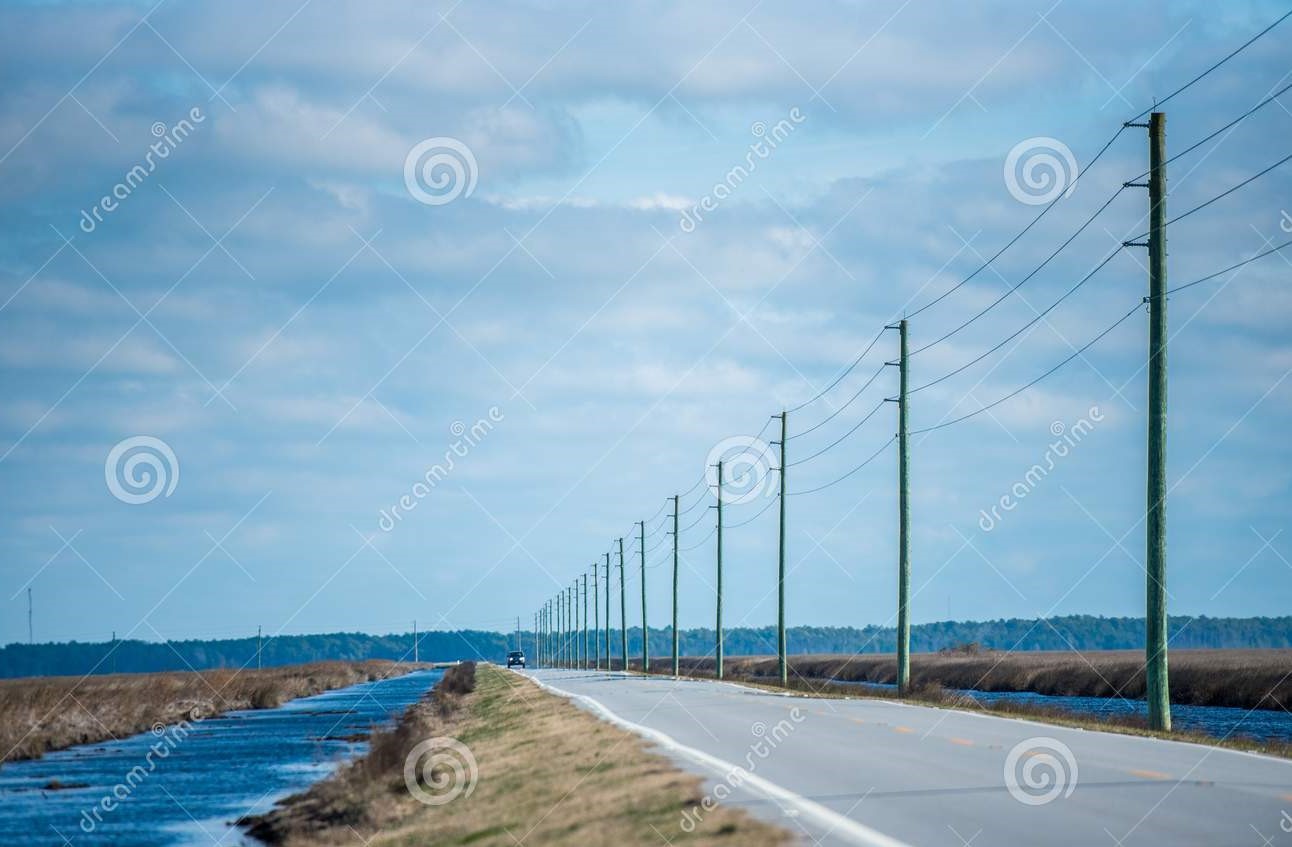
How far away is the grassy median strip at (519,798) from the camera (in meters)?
12.3

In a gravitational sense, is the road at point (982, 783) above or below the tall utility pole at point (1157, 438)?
below

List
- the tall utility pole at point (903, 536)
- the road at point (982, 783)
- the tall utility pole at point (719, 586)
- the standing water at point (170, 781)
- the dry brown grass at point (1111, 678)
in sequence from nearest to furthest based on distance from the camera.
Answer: the road at point (982, 783)
the standing water at point (170, 781)
the tall utility pole at point (903, 536)
the dry brown grass at point (1111, 678)
the tall utility pole at point (719, 586)

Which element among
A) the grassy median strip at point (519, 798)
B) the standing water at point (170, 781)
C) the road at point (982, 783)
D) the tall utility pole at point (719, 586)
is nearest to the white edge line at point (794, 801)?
the road at point (982, 783)

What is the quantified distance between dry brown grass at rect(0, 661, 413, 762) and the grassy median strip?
1576cm

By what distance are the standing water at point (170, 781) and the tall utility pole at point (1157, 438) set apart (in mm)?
15149

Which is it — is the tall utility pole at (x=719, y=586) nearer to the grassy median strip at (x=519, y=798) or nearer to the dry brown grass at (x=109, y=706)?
the dry brown grass at (x=109, y=706)

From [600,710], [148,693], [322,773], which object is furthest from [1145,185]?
[148,693]

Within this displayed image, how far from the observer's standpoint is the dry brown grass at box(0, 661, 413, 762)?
135 feet

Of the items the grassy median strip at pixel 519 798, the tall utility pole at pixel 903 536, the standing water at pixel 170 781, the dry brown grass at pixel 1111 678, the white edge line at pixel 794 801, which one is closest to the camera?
the white edge line at pixel 794 801

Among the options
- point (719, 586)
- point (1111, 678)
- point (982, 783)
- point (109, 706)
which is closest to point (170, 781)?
point (109, 706)

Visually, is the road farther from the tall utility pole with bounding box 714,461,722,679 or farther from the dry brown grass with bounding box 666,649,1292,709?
the tall utility pole with bounding box 714,461,722,679

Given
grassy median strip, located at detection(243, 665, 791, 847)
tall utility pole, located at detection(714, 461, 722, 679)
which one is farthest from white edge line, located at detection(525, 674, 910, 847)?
tall utility pole, located at detection(714, 461, 722, 679)

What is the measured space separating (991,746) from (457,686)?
194 feet

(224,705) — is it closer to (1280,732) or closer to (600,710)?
(600,710)
